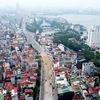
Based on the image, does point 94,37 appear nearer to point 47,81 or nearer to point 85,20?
point 47,81

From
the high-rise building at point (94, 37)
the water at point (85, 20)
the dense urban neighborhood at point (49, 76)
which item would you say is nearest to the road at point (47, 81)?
the dense urban neighborhood at point (49, 76)

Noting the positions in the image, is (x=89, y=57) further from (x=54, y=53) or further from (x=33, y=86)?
(x=33, y=86)

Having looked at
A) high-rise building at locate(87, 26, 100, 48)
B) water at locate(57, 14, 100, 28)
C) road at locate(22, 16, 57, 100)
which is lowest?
road at locate(22, 16, 57, 100)

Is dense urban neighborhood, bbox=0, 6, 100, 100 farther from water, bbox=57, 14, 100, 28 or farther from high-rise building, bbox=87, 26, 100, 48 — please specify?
water, bbox=57, 14, 100, 28

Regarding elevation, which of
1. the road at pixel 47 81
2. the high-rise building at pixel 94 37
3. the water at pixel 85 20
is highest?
the water at pixel 85 20

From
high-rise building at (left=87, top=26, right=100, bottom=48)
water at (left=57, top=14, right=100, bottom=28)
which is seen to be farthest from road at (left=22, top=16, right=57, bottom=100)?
water at (left=57, top=14, right=100, bottom=28)

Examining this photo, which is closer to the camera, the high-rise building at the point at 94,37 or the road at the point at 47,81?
the road at the point at 47,81

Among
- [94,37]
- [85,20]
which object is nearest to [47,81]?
[94,37]

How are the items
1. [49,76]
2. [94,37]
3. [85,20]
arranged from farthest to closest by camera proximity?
[85,20] → [94,37] → [49,76]

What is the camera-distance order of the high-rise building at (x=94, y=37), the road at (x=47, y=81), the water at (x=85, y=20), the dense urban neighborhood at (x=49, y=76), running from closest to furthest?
the dense urban neighborhood at (x=49, y=76)
the road at (x=47, y=81)
the high-rise building at (x=94, y=37)
the water at (x=85, y=20)

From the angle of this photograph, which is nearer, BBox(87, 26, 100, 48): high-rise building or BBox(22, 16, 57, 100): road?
BBox(22, 16, 57, 100): road

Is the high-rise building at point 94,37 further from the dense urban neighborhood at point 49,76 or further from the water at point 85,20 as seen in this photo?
the water at point 85,20

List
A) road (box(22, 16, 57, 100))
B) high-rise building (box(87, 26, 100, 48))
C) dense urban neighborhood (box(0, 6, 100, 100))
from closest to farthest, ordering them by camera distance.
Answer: dense urban neighborhood (box(0, 6, 100, 100)) → road (box(22, 16, 57, 100)) → high-rise building (box(87, 26, 100, 48))
